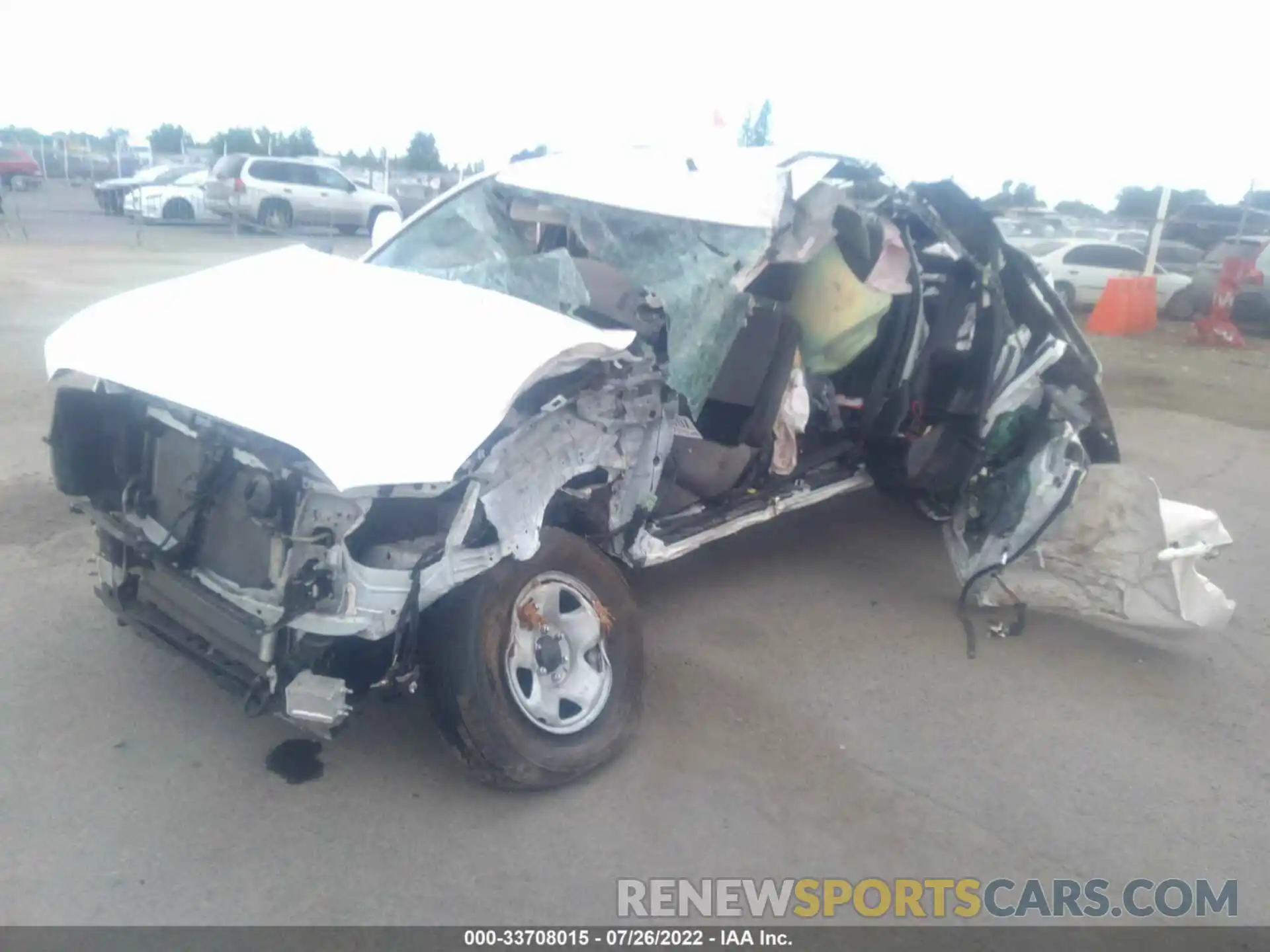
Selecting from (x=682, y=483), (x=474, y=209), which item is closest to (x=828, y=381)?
(x=682, y=483)

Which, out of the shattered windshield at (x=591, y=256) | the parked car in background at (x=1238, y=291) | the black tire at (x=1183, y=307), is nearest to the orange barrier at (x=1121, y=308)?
the parked car in background at (x=1238, y=291)

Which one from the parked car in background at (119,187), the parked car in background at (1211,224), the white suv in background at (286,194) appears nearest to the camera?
the white suv in background at (286,194)

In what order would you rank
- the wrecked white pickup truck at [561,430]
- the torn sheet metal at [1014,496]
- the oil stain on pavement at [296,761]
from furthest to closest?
the torn sheet metal at [1014,496] → the oil stain on pavement at [296,761] → the wrecked white pickup truck at [561,430]

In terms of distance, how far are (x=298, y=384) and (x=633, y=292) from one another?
1658 mm

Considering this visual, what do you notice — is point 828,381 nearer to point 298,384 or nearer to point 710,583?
point 710,583

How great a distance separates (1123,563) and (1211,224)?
2158cm

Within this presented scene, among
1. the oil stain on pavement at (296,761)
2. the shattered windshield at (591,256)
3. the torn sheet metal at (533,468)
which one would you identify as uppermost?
the shattered windshield at (591,256)

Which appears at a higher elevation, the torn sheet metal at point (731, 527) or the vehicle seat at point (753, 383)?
the vehicle seat at point (753, 383)

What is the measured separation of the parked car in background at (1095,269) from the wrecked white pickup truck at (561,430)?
41.3ft

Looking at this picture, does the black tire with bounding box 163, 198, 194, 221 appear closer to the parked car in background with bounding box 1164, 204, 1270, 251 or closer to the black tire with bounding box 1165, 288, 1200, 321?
the black tire with bounding box 1165, 288, 1200, 321

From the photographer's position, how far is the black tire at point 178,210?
73.0ft

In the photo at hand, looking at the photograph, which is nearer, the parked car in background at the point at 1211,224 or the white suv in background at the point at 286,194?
the white suv in background at the point at 286,194

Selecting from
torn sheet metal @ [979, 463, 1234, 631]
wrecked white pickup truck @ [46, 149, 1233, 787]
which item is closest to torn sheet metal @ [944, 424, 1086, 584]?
wrecked white pickup truck @ [46, 149, 1233, 787]

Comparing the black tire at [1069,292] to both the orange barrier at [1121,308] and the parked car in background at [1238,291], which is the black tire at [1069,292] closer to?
the orange barrier at [1121,308]
